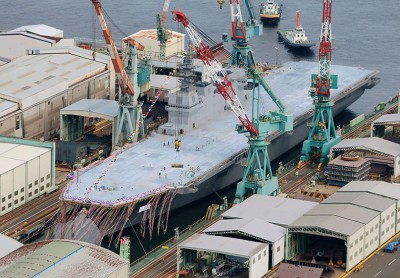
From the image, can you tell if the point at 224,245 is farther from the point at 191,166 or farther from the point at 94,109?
the point at 94,109

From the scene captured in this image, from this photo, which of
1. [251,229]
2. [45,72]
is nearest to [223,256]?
[251,229]

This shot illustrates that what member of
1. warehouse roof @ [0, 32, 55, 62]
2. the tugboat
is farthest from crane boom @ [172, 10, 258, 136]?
the tugboat

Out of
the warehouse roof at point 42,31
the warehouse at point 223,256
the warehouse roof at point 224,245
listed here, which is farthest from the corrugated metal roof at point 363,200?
the warehouse roof at point 42,31

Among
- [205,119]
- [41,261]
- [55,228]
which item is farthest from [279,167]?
[41,261]

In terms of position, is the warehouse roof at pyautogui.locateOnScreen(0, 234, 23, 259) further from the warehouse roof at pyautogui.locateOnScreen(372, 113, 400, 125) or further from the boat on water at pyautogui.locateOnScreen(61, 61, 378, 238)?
the warehouse roof at pyautogui.locateOnScreen(372, 113, 400, 125)

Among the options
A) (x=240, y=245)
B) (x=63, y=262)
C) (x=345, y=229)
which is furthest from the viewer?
(x=345, y=229)

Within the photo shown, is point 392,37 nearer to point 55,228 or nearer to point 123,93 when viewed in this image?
point 123,93
